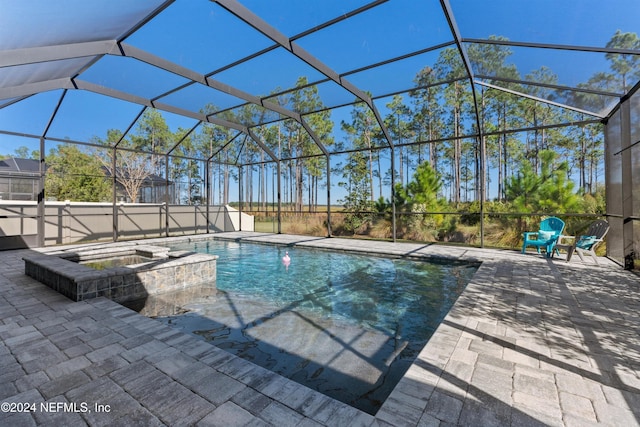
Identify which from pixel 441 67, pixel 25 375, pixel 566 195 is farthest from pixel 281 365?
pixel 566 195

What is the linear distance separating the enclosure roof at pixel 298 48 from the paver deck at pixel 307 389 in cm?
272

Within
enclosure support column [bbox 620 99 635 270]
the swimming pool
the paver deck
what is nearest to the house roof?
the swimming pool

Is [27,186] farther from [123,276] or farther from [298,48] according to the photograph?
[298,48]

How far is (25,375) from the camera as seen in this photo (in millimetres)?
2010

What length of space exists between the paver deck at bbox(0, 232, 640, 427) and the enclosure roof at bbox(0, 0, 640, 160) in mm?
2721

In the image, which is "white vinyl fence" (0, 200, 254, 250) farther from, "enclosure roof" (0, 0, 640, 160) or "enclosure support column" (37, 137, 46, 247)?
"enclosure roof" (0, 0, 640, 160)

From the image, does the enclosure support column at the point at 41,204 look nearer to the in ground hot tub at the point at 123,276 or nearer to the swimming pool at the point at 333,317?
the in ground hot tub at the point at 123,276

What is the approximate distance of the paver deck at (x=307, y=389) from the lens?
1592 mm

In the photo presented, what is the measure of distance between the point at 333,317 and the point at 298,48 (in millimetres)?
4686

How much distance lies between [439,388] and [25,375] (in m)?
2.78

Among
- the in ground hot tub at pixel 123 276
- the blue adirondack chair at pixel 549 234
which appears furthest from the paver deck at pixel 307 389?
the blue adirondack chair at pixel 549 234

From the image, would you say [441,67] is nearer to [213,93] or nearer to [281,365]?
[213,93]

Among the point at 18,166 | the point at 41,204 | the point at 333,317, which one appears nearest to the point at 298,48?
the point at 333,317

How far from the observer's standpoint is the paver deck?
5.22 feet
